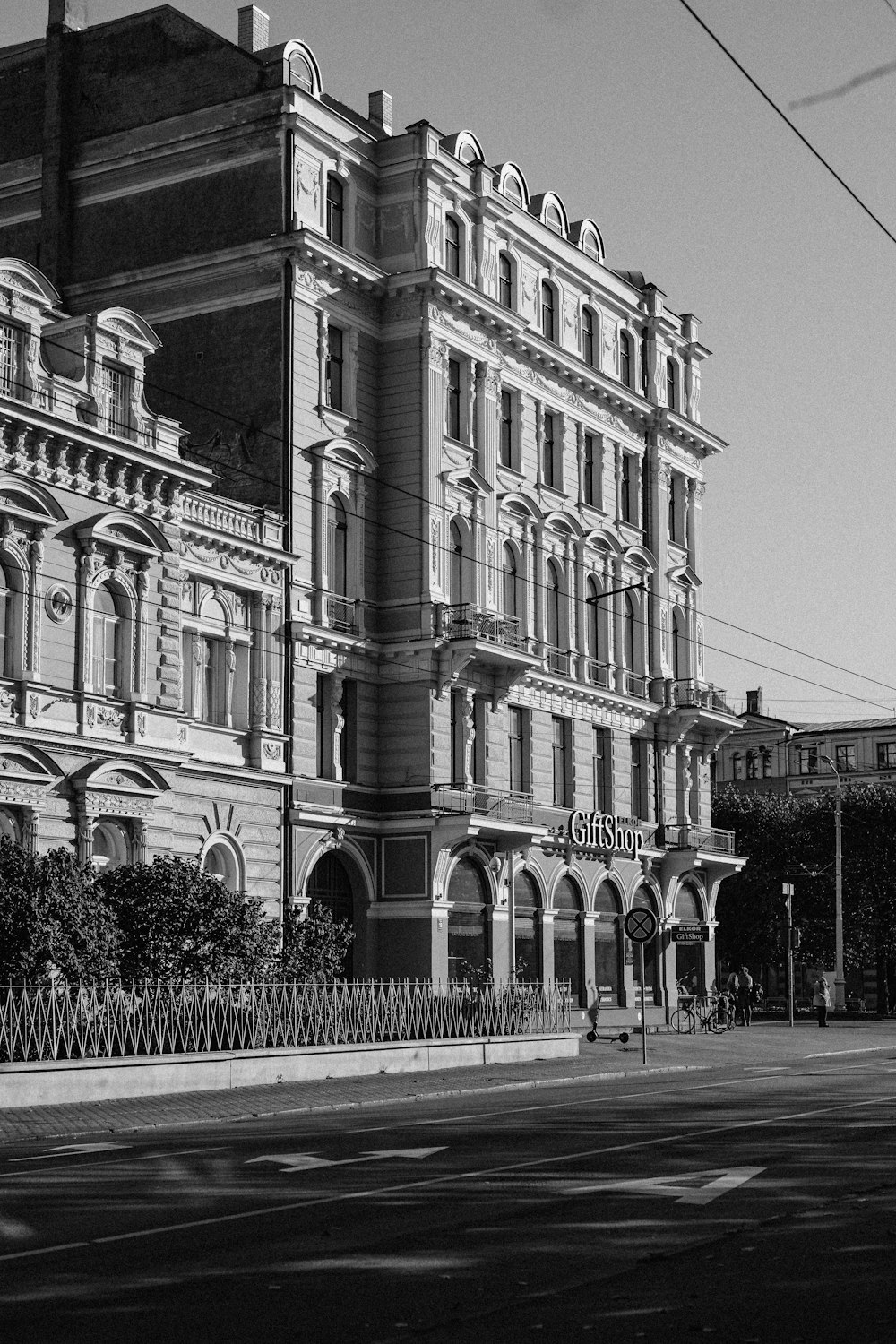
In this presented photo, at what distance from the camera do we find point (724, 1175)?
15.4 metres

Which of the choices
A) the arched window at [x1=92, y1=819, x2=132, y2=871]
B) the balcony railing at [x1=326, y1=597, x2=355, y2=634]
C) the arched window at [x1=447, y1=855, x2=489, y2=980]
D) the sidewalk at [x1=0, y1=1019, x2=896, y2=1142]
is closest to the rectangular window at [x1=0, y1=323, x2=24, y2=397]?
the arched window at [x1=92, y1=819, x2=132, y2=871]

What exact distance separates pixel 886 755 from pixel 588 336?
62.2 metres

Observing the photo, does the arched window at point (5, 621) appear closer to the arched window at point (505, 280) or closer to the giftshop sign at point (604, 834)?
the arched window at point (505, 280)

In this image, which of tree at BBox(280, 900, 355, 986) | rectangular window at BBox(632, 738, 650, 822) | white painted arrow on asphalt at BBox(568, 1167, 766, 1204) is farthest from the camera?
rectangular window at BBox(632, 738, 650, 822)

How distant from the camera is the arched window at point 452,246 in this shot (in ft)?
159

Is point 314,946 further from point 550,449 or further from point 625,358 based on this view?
point 625,358

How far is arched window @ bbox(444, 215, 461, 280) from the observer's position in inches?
1909

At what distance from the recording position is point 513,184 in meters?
53.0

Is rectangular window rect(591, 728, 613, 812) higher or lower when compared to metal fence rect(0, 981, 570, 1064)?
higher

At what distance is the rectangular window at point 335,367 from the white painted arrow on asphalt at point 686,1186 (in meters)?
32.5

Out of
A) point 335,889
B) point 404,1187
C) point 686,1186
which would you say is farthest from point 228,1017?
point 335,889

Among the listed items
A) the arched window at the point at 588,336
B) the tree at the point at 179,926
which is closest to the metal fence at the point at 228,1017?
the tree at the point at 179,926

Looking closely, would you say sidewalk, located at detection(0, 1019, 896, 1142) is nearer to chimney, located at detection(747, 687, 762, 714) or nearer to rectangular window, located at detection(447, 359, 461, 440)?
rectangular window, located at detection(447, 359, 461, 440)

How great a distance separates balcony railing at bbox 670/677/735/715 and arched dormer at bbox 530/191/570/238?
15.1m
